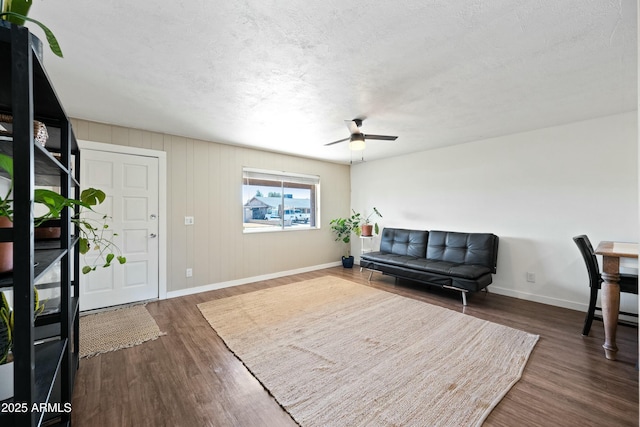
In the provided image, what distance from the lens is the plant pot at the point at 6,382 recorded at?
1021 mm

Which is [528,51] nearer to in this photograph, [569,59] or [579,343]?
[569,59]

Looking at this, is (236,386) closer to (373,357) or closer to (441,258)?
(373,357)

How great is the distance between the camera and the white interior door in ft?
10.1

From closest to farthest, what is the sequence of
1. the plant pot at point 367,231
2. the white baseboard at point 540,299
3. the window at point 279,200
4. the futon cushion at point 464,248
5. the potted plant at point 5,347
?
1. the potted plant at point 5,347
2. the white baseboard at point 540,299
3. the futon cushion at point 464,248
4. the window at point 279,200
5. the plant pot at point 367,231

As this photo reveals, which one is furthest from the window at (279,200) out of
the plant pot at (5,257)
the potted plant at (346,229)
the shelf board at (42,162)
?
the plant pot at (5,257)

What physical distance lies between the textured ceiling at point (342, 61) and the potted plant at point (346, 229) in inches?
106

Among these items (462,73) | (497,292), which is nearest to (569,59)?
(462,73)

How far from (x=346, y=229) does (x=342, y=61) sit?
4.06 meters

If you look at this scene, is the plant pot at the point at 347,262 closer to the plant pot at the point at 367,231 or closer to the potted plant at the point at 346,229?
the potted plant at the point at 346,229

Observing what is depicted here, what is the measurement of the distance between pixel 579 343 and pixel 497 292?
145 centimetres

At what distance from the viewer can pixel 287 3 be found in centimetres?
137

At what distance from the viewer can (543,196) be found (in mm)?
3330

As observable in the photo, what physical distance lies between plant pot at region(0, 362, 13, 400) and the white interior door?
7.78ft

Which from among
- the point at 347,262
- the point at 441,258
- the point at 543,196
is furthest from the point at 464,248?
the point at 347,262
